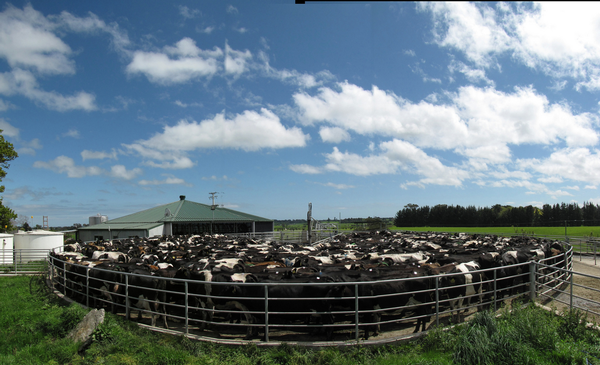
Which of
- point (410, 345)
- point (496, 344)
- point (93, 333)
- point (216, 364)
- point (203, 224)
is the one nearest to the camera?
point (496, 344)

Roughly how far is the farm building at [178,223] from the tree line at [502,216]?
180 ft

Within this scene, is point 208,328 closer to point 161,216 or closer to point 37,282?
point 37,282

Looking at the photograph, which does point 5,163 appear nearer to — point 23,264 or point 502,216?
point 23,264

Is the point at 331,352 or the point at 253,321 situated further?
the point at 253,321

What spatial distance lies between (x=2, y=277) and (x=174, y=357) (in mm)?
14611

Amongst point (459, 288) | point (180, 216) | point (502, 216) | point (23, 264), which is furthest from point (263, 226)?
point (502, 216)

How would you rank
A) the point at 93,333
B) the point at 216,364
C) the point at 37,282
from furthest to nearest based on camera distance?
1. the point at 37,282
2. the point at 93,333
3. the point at 216,364

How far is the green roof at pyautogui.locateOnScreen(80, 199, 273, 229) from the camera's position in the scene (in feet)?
129

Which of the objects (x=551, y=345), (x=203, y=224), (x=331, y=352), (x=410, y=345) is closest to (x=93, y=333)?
(x=331, y=352)

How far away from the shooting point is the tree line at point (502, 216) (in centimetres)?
7800

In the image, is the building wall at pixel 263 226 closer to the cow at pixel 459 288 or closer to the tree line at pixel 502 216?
the cow at pixel 459 288

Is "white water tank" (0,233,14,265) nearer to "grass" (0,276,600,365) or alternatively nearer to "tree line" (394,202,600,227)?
"grass" (0,276,600,365)

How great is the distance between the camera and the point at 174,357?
19.1 feet

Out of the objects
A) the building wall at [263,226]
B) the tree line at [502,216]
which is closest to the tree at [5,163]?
the building wall at [263,226]
